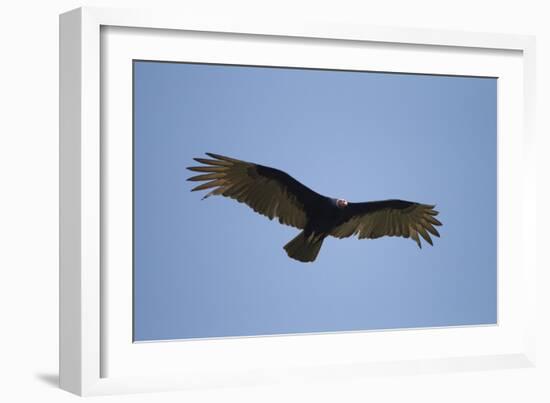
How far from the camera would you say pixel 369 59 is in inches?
152

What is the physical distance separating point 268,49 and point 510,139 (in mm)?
1022

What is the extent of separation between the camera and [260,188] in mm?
3775

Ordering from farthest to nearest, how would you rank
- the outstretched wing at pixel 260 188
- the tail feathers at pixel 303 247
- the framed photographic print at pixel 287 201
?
the tail feathers at pixel 303 247, the outstretched wing at pixel 260 188, the framed photographic print at pixel 287 201

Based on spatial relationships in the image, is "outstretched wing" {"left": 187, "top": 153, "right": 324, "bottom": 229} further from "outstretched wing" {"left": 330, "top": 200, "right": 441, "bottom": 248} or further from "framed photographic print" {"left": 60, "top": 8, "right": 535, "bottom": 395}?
"outstretched wing" {"left": 330, "top": 200, "right": 441, "bottom": 248}

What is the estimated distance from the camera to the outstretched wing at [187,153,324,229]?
12.1 ft

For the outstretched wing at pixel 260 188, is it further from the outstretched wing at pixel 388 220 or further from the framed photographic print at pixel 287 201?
the outstretched wing at pixel 388 220

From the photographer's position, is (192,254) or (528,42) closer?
(192,254)

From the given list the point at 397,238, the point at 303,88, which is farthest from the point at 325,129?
the point at 397,238

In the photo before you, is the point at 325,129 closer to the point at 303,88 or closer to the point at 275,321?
the point at 303,88

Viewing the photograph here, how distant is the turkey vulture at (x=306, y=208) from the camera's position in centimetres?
372

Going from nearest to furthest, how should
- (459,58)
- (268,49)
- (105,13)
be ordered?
(105,13) → (268,49) → (459,58)

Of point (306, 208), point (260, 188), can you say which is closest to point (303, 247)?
point (306, 208)

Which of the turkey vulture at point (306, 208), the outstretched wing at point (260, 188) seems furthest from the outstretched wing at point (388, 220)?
the outstretched wing at point (260, 188)

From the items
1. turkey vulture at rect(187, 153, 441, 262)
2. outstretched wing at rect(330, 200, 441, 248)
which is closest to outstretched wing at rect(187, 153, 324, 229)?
turkey vulture at rect(187, 153, 441, 262)
